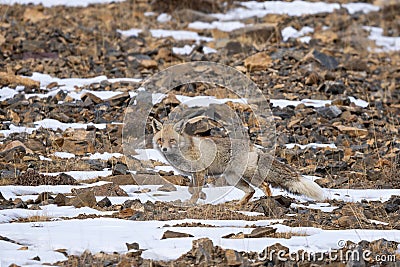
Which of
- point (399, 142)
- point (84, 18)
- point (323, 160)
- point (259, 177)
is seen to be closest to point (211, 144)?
point (259, 177)

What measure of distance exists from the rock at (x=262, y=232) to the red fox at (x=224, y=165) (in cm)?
205

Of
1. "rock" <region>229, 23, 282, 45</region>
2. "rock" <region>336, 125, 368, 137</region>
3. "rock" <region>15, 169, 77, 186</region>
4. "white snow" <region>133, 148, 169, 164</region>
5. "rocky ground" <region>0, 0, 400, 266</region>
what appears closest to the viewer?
"rocky ground" <region>0, 0, 400, 266</region>

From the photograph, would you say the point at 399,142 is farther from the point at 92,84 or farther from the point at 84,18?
the point at 84,18

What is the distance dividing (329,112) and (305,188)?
5866 mm

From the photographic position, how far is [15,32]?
1873cm

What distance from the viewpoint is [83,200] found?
27.7ft

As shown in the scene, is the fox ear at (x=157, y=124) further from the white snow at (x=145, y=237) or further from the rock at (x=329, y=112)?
the rock at (x=329, y=112)

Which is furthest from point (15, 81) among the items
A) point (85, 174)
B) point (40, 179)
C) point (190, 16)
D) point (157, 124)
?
point (190, 16)

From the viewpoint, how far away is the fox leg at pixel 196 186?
927cm

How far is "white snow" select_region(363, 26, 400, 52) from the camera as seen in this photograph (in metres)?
21.3

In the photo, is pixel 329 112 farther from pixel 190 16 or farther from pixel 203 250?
pixel 190 16

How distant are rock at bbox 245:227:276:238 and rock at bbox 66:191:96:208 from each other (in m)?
2.49

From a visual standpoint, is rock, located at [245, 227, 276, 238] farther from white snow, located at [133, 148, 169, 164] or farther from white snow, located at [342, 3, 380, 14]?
white snow, located at [342, 3, 380, 14]

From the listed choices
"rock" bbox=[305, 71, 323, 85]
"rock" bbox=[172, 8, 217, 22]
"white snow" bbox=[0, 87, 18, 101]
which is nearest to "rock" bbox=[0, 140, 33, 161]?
"white snow" bbox=[0, 87, 18, 101]
